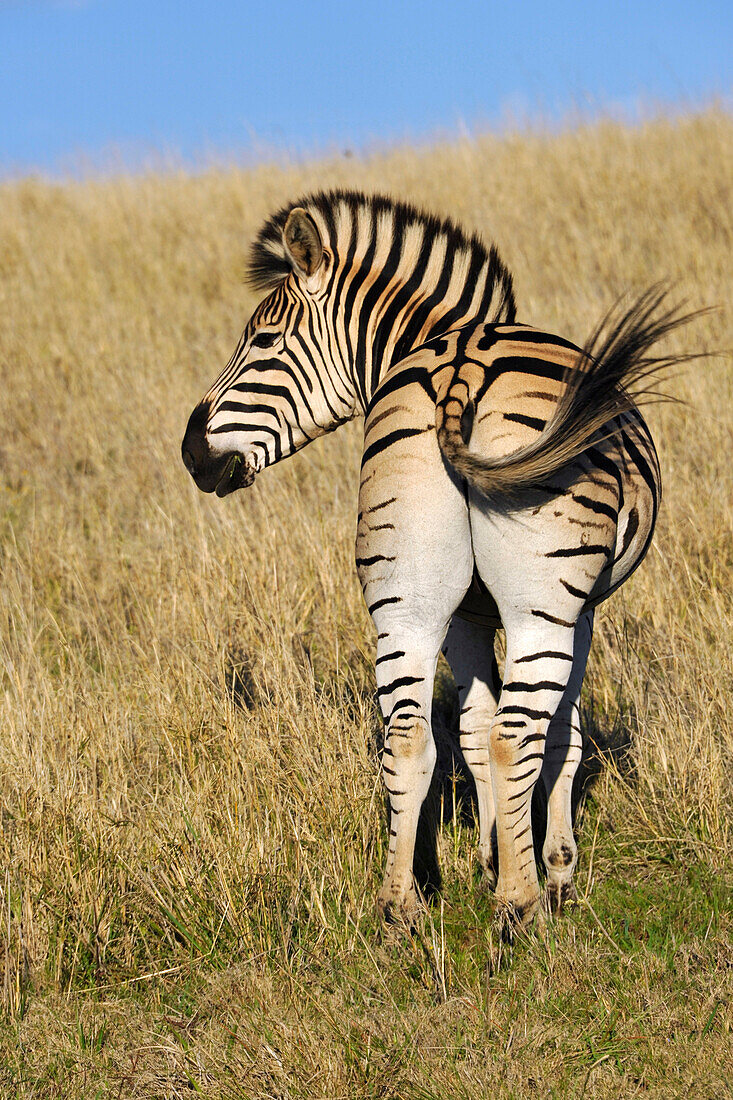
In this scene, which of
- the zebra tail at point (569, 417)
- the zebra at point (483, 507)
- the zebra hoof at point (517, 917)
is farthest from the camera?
the zebra hoof at point (517, 917)

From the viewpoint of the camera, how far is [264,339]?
131 inches

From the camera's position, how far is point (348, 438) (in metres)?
6.69

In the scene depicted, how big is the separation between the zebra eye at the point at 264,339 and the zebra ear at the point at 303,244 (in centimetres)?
22

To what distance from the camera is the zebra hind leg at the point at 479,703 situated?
3.24 meters

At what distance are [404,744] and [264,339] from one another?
1457mm

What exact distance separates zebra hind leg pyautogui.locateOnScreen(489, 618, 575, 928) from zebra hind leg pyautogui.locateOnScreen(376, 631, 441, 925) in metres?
0.20

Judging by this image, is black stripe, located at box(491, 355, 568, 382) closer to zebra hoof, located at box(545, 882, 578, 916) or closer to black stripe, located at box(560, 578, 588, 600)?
black stripe, located at box(560, 578, 588, 600)

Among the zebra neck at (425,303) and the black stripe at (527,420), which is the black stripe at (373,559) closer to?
the black stripe at (527,420)

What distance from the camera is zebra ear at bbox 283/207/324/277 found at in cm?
320

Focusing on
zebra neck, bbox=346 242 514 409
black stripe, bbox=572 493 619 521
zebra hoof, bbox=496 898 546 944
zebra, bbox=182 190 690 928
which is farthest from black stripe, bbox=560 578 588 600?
zebra neck, bbox=346 242 514 409

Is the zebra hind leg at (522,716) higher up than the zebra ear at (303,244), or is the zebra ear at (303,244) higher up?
the zebra ear at (303,244)

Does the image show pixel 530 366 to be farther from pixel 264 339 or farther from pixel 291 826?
pixel 291 826

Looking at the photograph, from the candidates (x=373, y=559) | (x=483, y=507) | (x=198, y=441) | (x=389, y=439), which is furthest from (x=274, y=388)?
(x=483, y=507)

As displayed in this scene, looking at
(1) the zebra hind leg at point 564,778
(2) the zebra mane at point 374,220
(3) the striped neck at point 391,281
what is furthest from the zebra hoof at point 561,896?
(2) the zebra mane at point 374,220
